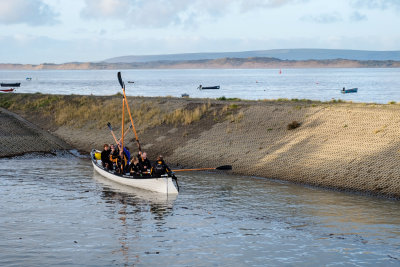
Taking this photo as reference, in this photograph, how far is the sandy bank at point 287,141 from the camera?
2967cm

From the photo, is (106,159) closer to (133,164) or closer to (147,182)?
(133,164)

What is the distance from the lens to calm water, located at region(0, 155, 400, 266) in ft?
60.0

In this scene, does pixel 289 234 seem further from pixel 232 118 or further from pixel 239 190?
pixel 232 118

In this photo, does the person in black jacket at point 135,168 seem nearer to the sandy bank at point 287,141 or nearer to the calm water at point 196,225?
the calm water at point 196,225

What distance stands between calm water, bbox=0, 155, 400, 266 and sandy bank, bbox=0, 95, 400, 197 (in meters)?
1.79

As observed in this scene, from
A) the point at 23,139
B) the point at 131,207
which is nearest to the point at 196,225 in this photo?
the point at 131,207

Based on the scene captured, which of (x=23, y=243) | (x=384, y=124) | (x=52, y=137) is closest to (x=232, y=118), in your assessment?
(x=384, y=124)

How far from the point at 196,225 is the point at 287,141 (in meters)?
14.9

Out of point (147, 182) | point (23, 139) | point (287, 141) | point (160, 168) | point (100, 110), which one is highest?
point (100, 110)

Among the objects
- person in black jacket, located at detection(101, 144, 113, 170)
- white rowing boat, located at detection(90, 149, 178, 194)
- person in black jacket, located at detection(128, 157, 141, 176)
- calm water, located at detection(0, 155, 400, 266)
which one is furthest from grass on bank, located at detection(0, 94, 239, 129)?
person in black jacket, located at detection(128, 157, 141, 176)

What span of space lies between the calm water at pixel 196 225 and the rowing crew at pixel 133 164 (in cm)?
100

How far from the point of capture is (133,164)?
29.8 meters

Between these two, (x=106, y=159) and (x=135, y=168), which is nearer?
(x=135, y=168)

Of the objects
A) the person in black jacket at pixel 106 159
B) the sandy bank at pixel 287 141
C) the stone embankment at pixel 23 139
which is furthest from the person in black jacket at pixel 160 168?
the stone embankment at pixel 23 139
